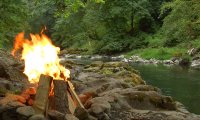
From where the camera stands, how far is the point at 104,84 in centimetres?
1770

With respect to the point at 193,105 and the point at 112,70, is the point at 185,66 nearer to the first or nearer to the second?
the point at 112,70

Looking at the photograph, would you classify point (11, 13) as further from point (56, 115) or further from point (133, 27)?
point (133, 27)

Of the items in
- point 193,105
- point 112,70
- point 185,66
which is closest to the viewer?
point 193,105

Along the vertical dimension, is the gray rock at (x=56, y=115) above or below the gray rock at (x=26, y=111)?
below

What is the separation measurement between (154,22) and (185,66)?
22.2 metres

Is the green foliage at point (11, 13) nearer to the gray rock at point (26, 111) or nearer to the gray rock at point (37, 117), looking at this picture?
the gray rock at point (26, 111)

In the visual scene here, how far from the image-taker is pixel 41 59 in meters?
14.0

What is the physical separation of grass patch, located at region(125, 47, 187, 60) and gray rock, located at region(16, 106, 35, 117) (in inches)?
1293

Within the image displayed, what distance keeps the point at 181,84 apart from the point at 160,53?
68.3ft

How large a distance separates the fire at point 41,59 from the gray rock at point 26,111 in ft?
5.53

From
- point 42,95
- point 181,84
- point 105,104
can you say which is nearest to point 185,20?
point 181,84

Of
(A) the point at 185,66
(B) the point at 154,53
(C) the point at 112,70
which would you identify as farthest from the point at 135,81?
(B) the point at 154,53

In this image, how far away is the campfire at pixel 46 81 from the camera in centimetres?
1271

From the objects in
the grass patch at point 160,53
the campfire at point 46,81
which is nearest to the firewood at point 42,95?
the campfire at point 46,81
